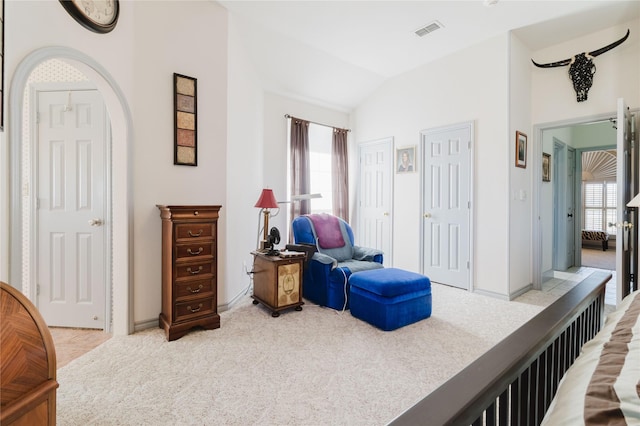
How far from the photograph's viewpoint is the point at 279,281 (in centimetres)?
290

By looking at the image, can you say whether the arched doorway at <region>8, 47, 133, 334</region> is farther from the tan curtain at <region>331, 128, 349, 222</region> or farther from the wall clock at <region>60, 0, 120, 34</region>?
the tan curtain at <region>331, 128, 349, 222</region>

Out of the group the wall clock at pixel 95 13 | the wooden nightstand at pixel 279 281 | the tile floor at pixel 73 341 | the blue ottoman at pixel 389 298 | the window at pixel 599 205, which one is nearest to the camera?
the wall clock at pixel 95 13

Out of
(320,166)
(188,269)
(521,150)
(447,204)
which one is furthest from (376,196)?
(188,269)

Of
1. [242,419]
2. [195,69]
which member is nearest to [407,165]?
[195,69]

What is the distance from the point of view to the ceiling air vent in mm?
3277

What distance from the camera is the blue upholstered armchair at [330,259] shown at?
3.07 meters

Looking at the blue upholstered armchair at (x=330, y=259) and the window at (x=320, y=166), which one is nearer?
the blue upholstered armchair at (x=330, y=259)

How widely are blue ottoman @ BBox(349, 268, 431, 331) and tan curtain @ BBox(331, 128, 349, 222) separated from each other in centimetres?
240

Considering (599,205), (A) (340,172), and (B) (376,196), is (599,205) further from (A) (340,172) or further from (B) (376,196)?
(A) (340,172)

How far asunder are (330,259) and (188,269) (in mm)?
1387

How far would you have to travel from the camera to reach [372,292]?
266 cm

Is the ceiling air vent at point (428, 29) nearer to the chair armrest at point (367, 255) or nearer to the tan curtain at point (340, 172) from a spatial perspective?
the tan curtain at point (340, 172)

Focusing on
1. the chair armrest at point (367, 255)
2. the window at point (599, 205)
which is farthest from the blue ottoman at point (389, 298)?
the window at point (599, 205)

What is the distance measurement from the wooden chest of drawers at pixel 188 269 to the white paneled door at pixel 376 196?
299cm
